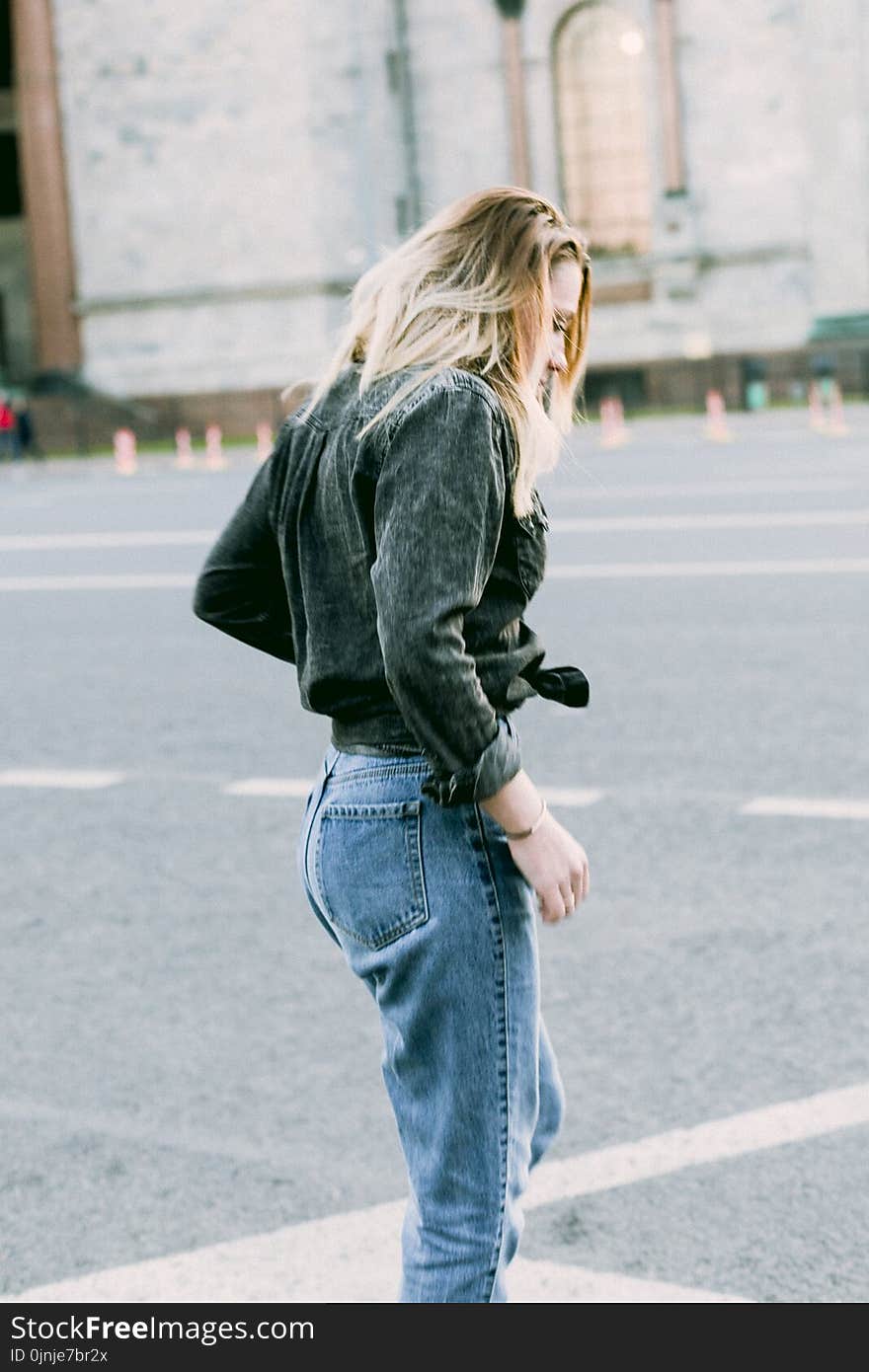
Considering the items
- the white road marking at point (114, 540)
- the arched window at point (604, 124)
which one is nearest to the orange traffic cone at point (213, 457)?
the arched window at point (604, 124)

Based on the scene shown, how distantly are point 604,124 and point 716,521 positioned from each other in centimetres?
2251

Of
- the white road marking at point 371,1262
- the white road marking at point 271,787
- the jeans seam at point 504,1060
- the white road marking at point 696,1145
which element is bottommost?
the white road marking at point 271,787

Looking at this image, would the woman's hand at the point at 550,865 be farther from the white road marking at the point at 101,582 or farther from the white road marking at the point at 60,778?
the white road marking at the point at 101,582

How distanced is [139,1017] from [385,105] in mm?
33515

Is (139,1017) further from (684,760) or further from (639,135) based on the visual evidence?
(639,135)

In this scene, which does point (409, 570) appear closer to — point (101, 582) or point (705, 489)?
point (101, 582)

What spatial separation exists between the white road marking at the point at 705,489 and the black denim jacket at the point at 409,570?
50.6 feet

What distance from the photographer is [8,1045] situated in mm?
4953

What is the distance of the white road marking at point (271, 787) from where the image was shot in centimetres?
764

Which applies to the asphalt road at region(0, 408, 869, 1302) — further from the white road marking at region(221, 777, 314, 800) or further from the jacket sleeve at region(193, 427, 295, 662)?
the jacket sleeve at region(193, 427, 295, 662)

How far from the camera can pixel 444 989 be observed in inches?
101

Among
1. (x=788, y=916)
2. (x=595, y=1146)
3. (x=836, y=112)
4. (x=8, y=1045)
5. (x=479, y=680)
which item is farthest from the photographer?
(x=836, y=112)

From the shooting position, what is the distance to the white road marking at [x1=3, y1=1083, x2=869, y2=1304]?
3.44 m

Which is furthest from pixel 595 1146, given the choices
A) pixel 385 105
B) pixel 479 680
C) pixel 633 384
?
pixel 385 105
